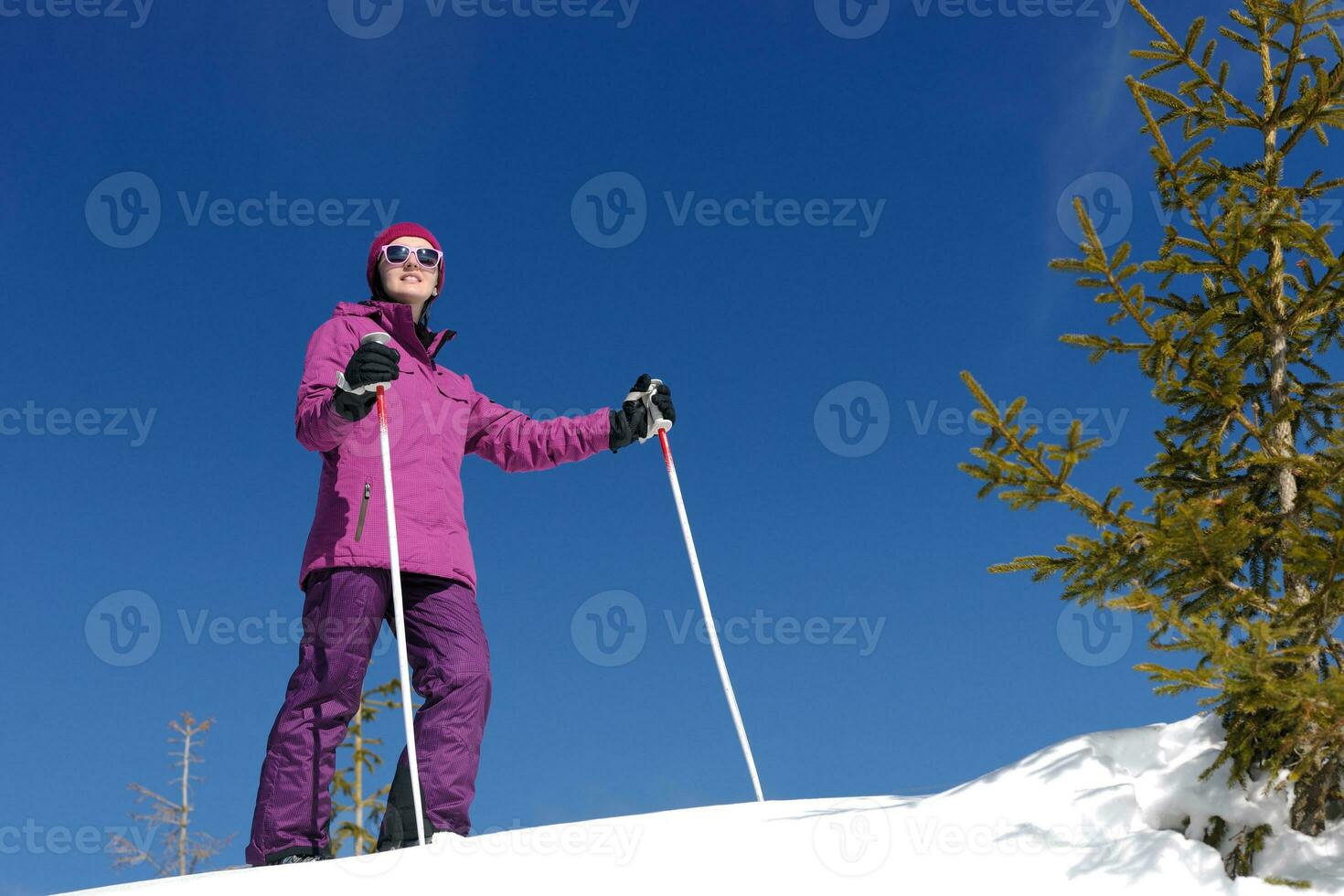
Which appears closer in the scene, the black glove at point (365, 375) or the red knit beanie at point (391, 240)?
the black glove at point (365, 375)

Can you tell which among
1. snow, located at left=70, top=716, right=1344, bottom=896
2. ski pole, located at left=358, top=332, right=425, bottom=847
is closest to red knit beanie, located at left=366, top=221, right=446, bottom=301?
ski pole, located at left=358, top=332, right=425, bottom=847

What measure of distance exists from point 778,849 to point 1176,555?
1.63 metres

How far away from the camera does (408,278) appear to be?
528cm

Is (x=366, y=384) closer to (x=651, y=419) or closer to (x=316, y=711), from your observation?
(x=316, y=711)

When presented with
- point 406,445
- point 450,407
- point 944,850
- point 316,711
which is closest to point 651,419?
point 450,407

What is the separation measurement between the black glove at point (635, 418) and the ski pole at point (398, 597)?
1.21 meters

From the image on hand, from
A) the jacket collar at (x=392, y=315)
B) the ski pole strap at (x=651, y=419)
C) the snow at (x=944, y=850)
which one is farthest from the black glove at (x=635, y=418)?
the snow at (x=944, y=850)

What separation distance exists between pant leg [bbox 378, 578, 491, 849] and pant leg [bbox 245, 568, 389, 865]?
8.7 inches

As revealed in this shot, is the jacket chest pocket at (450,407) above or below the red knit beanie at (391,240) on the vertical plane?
below

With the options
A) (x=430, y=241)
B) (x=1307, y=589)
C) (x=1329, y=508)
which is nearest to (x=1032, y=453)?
(x=1329, y=508)

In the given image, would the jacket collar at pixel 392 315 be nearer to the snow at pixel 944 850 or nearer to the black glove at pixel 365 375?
the black glove at pixel 365 375

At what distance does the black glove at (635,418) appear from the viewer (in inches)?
214

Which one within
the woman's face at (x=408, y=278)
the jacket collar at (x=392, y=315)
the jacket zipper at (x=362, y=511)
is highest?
the woman's face at (x=408, y=278)

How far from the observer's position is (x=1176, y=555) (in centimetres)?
359
